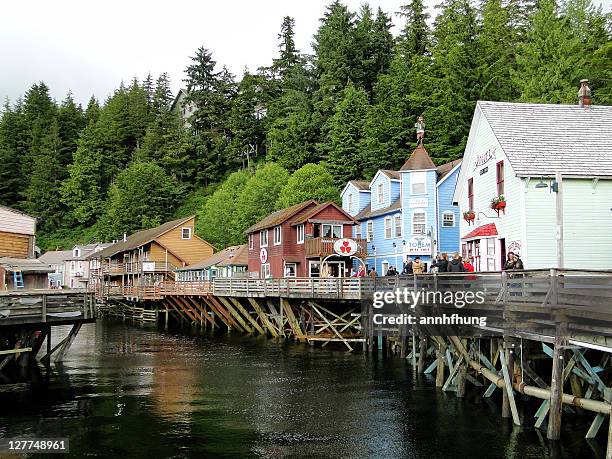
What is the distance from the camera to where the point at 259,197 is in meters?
59.9

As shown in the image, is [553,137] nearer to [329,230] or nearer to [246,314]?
[329,230]

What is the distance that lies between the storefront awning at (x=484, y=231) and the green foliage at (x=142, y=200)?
5997 cm

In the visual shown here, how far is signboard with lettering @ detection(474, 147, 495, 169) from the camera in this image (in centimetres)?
2611

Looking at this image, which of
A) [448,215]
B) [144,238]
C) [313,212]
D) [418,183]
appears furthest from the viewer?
[144,238]

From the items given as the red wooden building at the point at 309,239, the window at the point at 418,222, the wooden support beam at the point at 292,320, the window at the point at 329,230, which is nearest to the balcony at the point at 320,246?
the red wooden building at the point at 309,239

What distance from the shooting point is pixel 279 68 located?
93.4 meters

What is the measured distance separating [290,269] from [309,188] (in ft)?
47.5

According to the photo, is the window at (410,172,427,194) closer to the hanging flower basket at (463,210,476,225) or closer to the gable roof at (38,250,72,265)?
the hanging flower basket at (463,210,476,225)

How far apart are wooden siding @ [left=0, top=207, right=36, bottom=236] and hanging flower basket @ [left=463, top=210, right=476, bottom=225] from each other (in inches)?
782

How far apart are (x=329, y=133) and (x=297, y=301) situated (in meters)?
35.1

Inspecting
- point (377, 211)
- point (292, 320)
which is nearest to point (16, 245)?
point (292, 320)

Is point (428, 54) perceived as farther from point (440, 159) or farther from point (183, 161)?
point (183, 161)

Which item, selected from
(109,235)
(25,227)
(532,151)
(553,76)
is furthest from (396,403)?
(109,235)

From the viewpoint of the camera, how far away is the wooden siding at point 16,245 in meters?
26.9
